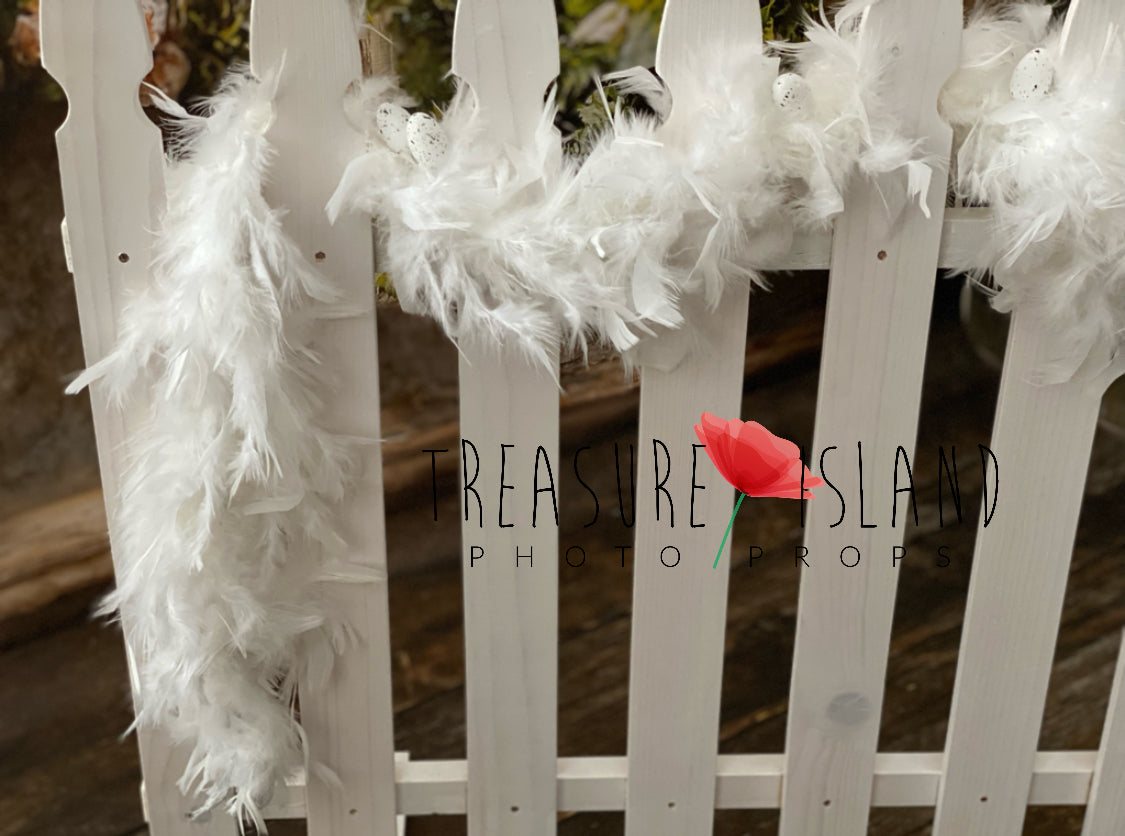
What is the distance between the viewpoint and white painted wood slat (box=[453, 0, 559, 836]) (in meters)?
0.78

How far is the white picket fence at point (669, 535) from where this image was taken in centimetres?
78

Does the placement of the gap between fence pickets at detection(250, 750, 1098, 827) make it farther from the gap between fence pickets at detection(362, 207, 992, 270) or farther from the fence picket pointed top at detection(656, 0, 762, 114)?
the fence picket pointed top at detection(656, 0, 762, 114)

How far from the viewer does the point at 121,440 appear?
2.89ft

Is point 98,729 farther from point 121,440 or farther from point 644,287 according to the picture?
point 644,287

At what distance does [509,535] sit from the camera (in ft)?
3.09

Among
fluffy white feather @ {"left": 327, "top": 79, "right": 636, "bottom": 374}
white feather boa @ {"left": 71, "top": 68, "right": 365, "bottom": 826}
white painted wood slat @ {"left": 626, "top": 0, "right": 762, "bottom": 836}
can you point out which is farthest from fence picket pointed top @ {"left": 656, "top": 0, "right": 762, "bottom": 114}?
white feather boa @ {"left": 71, "top": 68, "right": 365, "bottom": 826}

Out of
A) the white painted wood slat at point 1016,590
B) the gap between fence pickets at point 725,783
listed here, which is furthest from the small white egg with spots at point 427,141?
the gap between fence pickets at point 725,783

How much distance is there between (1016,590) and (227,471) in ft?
2.47

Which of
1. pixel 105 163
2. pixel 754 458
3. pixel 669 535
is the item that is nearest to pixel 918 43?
pixel 754 458

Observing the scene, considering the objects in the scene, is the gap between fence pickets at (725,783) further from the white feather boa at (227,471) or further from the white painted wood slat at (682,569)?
the white feather boa at (227,471)

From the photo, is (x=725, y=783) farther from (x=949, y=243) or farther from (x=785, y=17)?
(x=785, y=17)

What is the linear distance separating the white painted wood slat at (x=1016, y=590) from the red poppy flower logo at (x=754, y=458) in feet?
0.71

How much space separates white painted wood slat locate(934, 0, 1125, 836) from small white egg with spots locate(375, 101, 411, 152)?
53 cm

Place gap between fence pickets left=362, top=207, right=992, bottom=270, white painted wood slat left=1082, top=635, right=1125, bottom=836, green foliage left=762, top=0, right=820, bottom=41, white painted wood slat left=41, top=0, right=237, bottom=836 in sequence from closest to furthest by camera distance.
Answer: white painted wood slat left=41, top=0, right=237, bottom=836
gap between fence pickets left=362, top=207, right=992, bottom=270
green foliage left=762, top=0, right=820, bottom=41
white painted wood slat left=1082, top=635, right=1125, bottom=836
